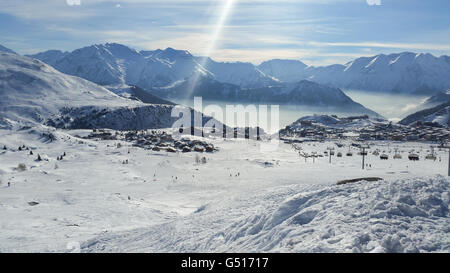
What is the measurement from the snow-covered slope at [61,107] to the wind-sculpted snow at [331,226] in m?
144

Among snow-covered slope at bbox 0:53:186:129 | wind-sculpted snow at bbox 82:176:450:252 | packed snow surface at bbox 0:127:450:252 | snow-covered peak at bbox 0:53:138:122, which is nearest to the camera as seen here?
wind-sculpted snow at bbox 82:176:450:252

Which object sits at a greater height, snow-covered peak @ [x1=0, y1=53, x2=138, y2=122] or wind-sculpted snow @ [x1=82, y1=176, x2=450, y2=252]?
snow-covered peak @ [x1=0, y1=53, x2=138, y2=122]

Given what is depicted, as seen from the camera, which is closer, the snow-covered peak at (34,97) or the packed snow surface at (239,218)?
the packed snow surface at (239,218)

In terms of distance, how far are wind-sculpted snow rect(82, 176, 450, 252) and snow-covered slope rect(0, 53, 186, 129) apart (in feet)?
474

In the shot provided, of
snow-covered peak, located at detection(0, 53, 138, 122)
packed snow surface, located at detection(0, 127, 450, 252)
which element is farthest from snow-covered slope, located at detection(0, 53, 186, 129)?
packed snow surface, located at detection(0, 127, 450, 252)

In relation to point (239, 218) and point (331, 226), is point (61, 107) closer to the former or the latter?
point (239, 218)

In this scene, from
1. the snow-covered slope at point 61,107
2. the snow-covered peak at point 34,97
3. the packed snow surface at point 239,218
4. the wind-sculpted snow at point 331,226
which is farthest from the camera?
the snow-covered slope at point 61,107

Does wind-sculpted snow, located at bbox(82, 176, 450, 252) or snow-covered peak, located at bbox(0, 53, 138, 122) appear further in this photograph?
snow-covered peak, located at bbox(0, 53, 138, 122)

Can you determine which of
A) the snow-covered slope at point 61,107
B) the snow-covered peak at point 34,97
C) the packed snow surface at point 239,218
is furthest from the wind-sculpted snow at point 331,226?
the snow-covered peak at point 34,97

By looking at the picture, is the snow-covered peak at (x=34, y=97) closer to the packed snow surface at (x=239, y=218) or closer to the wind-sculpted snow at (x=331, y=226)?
the packed snow surface at (x=239, y=218)

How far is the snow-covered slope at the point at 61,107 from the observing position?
150 metres

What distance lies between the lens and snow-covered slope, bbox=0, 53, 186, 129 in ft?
492

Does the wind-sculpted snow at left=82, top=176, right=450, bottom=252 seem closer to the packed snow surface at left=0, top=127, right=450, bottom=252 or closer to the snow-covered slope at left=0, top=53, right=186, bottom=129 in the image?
the packed snow surface at left=0, top=127, right=450, bottom=252
